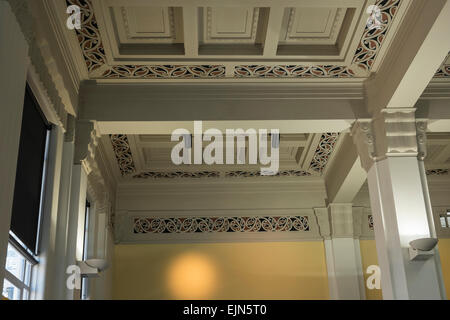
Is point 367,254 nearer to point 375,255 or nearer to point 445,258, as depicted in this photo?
point 375,255

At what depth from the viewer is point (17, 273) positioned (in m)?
4.58

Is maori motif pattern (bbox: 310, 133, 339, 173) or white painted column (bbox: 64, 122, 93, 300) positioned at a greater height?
maori motif pattern (bbox: 310, 133, 339, 173)

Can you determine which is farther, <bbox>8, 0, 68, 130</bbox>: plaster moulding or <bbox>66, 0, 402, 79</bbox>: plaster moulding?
<bbox>66, 0, 402, 79</bbox>: plaster moulding

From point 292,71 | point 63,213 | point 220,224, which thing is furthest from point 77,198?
point 220,224

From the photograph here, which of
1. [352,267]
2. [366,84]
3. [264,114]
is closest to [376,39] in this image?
[366,84]

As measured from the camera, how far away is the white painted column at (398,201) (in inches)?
219

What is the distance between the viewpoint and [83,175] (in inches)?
237

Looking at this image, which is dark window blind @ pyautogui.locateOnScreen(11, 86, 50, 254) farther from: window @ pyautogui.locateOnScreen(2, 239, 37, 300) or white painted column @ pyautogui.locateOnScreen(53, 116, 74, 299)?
white painted column @ pyautogui.locateOnScreen(53, 116, 74, 299)

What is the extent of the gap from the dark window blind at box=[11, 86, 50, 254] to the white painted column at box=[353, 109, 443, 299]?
10.4 ft

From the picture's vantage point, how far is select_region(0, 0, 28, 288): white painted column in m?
3.68

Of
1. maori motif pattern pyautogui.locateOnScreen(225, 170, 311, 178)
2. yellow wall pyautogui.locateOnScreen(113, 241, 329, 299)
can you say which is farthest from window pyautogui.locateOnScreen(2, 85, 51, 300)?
maori motif pattern pyautogui.locateOnScreen(225, 170, 311, 178)

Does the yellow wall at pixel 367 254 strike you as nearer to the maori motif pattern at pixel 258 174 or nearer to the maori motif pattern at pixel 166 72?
the maori motif pattern at pixel 258 174

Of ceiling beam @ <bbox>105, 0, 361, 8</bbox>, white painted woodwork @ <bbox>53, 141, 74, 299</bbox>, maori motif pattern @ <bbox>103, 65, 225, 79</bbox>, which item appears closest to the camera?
ceiling beam @ <bbox>105, 0, 361, 8</bbox>

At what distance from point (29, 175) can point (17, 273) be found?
0.77 metres
